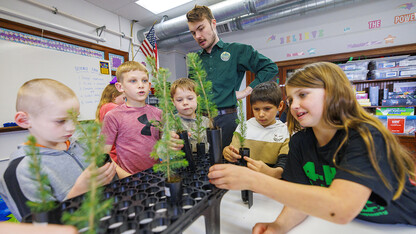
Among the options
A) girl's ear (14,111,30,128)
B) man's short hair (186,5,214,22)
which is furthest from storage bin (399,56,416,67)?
girl's ear (14,111,30,128)

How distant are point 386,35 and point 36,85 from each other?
179 inches

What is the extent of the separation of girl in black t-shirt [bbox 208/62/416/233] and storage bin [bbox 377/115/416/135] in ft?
11.7

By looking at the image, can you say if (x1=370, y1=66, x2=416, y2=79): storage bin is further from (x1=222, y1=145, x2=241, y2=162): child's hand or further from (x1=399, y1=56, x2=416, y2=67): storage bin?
(x1=222, y1=145, x2=241, y2=162): child's hand

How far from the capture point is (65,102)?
72 centimetres

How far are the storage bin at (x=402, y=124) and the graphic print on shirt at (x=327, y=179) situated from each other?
3.56 meters

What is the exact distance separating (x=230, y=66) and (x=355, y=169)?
1.26 m

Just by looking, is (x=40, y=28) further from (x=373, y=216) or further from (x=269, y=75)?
(x=373, y=216)

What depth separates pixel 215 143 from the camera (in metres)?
0.70

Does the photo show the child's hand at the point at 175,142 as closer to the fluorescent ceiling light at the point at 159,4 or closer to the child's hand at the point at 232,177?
the child's hand at the point at 232,177

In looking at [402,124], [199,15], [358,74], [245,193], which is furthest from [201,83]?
[402,124]

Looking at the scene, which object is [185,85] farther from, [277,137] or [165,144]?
[165,144]

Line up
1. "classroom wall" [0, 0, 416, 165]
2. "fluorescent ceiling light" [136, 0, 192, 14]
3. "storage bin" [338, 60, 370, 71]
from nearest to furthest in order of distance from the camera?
1. "classroom wall" [0, 0, 416, 165]
2. "fluorescent ceiling light" [136, 0, 192, 14]
3. "storage bin" [338, 60, 370, 71]

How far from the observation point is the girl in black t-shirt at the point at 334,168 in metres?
0.48

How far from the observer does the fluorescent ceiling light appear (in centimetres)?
317
